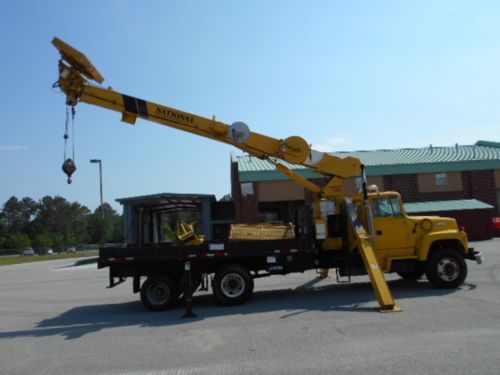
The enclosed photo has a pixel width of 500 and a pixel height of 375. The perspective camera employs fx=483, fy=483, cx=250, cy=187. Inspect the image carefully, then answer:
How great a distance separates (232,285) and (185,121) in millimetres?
4447

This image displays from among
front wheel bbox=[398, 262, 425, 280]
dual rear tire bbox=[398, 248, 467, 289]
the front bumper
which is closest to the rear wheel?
front wheel bbox=[398, 262, 425, 280]

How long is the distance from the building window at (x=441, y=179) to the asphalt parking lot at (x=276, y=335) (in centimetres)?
2672

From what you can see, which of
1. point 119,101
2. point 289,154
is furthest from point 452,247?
point 119,101

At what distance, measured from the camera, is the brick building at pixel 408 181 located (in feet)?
120

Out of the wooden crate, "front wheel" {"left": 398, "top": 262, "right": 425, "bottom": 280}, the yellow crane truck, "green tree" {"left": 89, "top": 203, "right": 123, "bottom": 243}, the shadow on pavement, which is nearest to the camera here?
the shadow on pavement

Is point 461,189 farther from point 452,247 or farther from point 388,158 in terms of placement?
point 452,247

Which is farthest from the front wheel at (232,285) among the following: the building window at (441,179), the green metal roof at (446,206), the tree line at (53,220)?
the tree line at (53,220)

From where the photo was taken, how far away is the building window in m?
38.7

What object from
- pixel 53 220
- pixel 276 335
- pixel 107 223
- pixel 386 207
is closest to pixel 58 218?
pixel 53 220

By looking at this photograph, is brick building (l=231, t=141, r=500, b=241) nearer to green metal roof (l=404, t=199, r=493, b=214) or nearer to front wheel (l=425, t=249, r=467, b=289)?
green metal roof (l=404, t=199, r=493, b=214)

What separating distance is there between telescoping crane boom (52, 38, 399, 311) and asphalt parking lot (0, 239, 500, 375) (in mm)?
1838

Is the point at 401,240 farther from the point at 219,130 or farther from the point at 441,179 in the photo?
the point at 441,179

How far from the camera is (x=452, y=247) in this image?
12.6 m

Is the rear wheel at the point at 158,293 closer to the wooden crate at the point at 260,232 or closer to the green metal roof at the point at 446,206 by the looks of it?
the wooden crate at the point at 260,232
